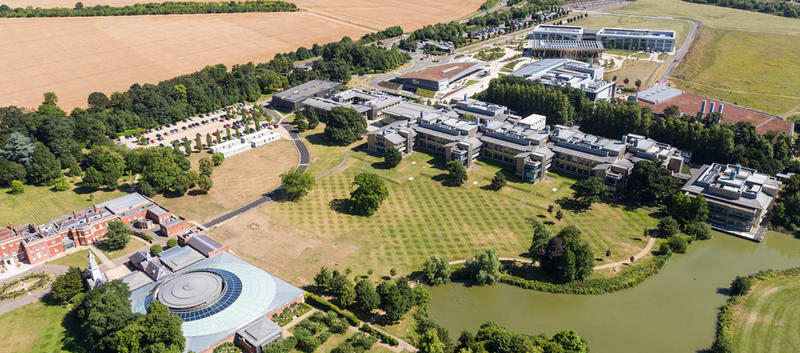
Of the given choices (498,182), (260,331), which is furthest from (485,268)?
(260,331)

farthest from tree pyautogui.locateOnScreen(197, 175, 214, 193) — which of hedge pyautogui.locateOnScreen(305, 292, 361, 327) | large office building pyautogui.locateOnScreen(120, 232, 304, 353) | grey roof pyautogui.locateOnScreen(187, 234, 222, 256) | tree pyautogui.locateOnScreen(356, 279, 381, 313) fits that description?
tree pyautogui.locateOnScreen(356, 279, 381, 313)

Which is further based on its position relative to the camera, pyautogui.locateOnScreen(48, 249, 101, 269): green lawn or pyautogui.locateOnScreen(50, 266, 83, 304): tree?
pyautogui.locateOnScreen(48, 249, 101, 269): green lawn

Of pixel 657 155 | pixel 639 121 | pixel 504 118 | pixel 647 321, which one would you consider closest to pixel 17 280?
pixel 647 321

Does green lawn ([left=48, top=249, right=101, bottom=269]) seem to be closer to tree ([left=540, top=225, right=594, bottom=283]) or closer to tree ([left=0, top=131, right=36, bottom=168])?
tree ([left=0, top=131, right=36, bottom=168])

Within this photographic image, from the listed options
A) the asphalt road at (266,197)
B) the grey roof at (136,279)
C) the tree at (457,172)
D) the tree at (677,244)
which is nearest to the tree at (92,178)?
the asphalt road at (266,197)

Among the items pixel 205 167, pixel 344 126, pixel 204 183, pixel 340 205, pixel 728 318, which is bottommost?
pixel 728 318

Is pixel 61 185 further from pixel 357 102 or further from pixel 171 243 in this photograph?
pixel 357 102

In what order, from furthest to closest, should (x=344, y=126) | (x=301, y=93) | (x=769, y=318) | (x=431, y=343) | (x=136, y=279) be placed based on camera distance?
1. (x=301, y=93)
2. (x=344, y=126)
3. (x=136, y=279)
4. (x=769, y=318)
5. (x=431, y=343)
